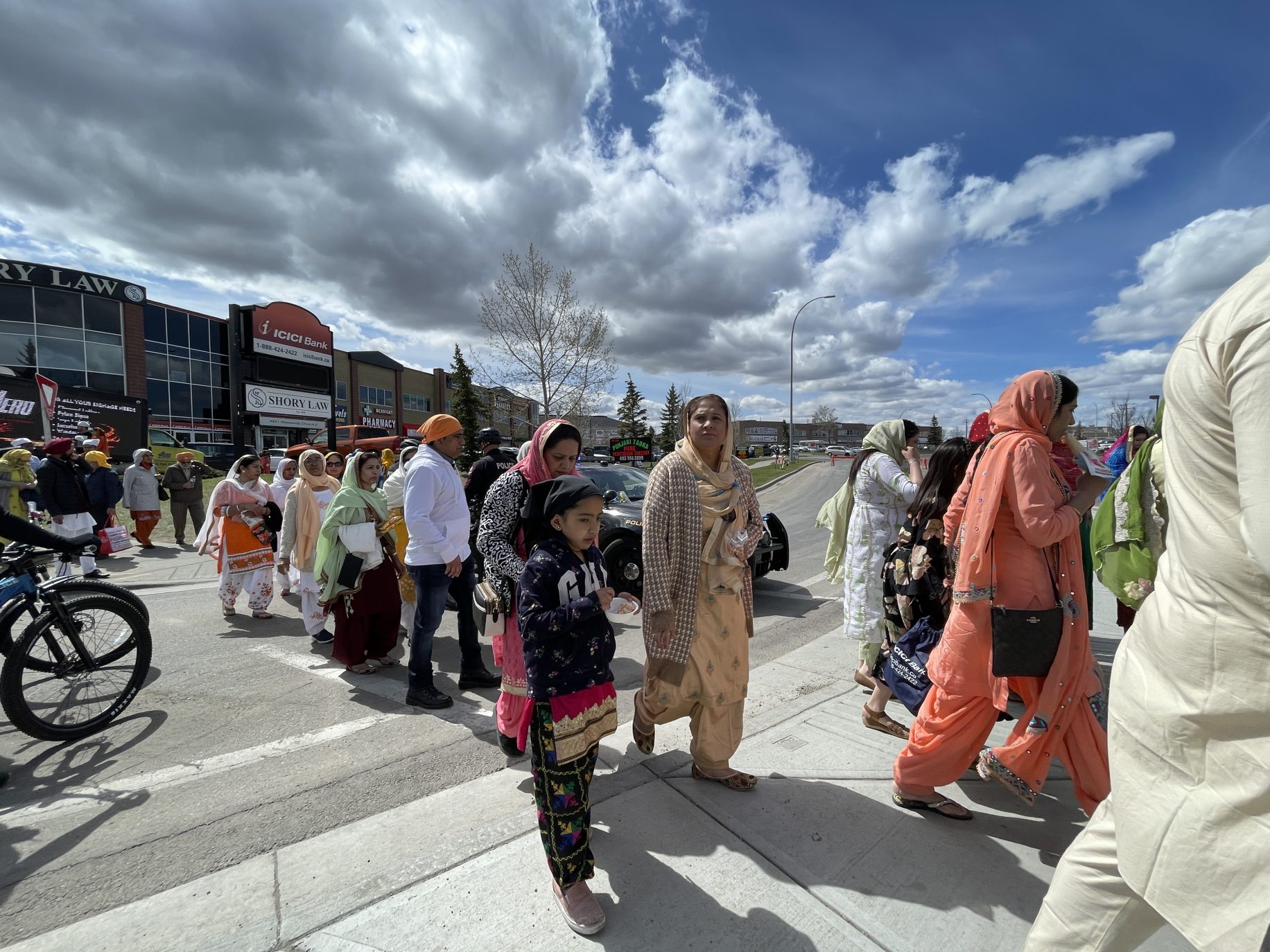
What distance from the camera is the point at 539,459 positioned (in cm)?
292

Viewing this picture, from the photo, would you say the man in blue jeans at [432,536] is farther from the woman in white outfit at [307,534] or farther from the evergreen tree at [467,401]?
the evergreen tree at [467,401]

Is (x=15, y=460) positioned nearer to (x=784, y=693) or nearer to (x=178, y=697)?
(x=178, y=697)

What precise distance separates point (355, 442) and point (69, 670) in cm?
1704

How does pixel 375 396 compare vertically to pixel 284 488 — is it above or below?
above

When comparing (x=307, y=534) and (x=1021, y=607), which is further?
(x=307, y=534)

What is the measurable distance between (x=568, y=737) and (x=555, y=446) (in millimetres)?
1370

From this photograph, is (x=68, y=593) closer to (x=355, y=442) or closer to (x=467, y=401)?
(x=355, y=442)

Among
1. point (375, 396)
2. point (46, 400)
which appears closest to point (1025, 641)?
point (46, 400)

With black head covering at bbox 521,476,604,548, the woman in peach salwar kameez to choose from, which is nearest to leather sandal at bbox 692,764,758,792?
the woman in peach salwar kameez

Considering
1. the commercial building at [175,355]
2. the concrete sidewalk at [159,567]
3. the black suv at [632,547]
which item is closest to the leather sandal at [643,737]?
the black suv at [632,547]

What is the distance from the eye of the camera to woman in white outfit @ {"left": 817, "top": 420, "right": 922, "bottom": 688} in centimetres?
372

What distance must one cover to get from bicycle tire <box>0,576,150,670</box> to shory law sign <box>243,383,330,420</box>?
30.0m

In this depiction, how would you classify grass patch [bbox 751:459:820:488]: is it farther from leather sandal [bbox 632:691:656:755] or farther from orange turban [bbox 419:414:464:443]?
leather sandal [bbox 632:691:656:755]

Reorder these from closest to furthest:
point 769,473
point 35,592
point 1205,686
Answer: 1. point 1205,686
2. point 35,592
3. point 769,473
